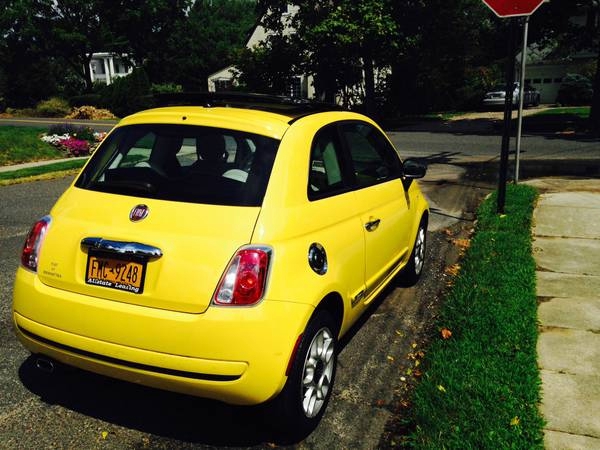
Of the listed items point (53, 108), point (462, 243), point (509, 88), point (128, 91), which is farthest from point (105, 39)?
point (462, 243)

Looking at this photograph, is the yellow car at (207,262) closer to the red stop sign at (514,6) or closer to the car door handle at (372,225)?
the car door handle at (372,225)

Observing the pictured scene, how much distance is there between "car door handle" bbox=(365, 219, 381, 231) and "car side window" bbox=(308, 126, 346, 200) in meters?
0.35

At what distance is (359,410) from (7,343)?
2.79 m

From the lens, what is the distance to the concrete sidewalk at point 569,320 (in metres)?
3.24

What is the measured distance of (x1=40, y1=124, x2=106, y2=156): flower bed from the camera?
16516mm

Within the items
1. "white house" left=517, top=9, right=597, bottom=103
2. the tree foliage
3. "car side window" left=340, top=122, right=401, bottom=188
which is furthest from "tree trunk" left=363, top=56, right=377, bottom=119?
the tree foliage

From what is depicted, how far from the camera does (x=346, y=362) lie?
4.09m

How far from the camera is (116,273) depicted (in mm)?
2881

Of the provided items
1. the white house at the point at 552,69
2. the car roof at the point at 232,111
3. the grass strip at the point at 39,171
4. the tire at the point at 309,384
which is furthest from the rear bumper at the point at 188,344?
the white house at the point at 552,69

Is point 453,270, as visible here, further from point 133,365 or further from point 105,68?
point 105,68

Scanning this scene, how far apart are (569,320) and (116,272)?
371 cm

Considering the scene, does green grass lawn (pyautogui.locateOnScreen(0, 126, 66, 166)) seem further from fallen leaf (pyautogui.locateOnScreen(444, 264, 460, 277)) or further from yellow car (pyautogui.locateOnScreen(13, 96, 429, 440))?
yellow car (pyautogui.locateOnScreen(13, 96, 429, 440))

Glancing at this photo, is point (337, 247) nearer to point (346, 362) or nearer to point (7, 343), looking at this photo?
point (346, 362)

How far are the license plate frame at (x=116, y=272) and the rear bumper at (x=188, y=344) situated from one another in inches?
3.7
